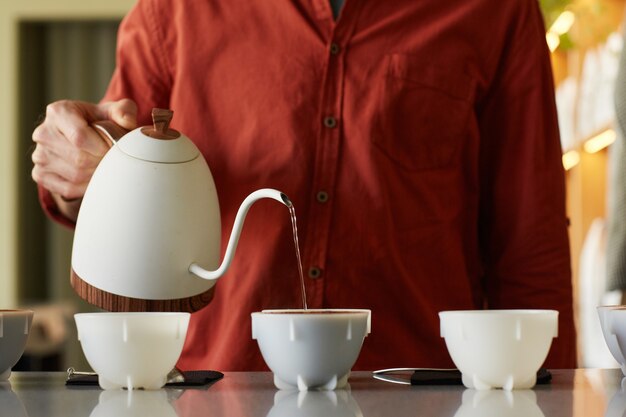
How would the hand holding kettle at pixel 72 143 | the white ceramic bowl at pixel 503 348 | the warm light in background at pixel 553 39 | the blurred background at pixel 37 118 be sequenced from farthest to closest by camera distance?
1. the blurred background at pixel 37 118
2. the warm light in background at pixel 553 39
3. the hand holding kettle at pixel 72 143
4. the white ceramic bowl at pixel 503 348

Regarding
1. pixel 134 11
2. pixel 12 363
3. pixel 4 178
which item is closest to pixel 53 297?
pixel 4 178

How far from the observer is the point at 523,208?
53.8 inches

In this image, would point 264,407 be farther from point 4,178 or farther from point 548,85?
point 4,178

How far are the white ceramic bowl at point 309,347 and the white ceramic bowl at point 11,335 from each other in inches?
8.7

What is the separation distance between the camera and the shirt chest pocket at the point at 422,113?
130 centimetres

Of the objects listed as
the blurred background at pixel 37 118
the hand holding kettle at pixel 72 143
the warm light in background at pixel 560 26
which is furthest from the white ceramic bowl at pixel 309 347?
the blurred background at pixel 37 118

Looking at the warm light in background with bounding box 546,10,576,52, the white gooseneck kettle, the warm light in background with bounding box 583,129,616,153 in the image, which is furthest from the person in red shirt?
the warm light in background with bounding box 546,10,576,52

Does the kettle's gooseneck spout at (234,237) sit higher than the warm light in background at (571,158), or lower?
lower

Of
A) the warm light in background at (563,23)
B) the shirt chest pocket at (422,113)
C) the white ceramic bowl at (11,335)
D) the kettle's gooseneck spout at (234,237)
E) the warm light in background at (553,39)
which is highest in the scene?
the warm light in background at (563,23)

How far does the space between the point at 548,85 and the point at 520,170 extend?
0.13m

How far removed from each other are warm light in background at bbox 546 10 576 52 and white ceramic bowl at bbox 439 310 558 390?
2.00 meters

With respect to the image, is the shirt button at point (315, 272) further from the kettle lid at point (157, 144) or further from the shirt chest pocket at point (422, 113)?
the kettle lid at point (157, 144)

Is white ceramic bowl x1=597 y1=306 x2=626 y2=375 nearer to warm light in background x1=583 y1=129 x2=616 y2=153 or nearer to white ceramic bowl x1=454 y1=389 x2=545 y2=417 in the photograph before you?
white ceramic bowl x1=454 y1=389 x2=545 y2=417

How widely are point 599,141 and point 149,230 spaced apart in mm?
1911
